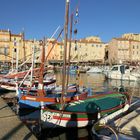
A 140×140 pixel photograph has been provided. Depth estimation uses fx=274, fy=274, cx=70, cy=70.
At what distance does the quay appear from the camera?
8242 millimetres

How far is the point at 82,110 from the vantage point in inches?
579

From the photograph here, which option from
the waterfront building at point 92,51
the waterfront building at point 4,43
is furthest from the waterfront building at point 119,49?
the waterfront building at point 4,43

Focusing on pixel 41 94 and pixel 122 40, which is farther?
pixel 122 40

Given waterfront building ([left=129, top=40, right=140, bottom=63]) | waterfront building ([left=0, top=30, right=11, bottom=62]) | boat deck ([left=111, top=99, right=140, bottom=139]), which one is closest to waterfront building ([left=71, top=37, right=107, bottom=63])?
waterfront building ([left=129, top=40, right=140, bottom=63])

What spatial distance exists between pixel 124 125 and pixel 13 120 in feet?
14.4

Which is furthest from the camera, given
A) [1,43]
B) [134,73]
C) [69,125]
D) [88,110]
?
[1,43]

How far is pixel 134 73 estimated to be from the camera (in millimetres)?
47688

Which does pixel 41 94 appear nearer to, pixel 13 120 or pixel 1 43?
pixel 13 120

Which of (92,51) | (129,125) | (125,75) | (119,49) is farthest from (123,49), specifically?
(129,125)

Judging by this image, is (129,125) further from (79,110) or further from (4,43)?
(4,43)

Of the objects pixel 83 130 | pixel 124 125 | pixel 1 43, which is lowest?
pixel 83 130

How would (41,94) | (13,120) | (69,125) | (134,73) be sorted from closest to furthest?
(13,120) → (69,125) → (41,94) → (134,73)

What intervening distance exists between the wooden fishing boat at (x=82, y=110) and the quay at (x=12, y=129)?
244 cm

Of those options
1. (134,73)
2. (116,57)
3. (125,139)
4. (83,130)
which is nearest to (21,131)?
(125,139)
